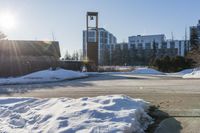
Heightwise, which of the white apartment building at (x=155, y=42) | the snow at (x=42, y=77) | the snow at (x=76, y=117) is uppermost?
the white apartment building at (x=155, y=42)

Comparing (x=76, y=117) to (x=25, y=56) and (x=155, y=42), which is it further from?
(x=155, y=42)

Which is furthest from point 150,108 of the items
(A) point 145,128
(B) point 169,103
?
(A) point 145,128

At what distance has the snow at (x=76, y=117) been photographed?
836 cm

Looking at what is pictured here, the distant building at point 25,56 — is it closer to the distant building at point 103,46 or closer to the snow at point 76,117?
the snow at point 76,117

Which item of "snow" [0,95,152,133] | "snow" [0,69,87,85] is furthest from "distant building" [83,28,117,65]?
"snow" [0,95,152,133]

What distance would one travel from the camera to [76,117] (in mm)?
9094

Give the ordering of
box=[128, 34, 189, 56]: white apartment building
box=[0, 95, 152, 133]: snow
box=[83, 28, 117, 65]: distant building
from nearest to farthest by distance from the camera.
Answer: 1. box=[0, 95, 152, 133]: snow
2. box=[83, 28, 117, 65]: distant building
3. box=[128, 34, 189, 56]: white apartment building

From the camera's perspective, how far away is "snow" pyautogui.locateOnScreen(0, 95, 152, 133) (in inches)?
329

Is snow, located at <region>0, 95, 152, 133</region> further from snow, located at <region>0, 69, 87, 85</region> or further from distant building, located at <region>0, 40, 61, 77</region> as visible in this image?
distant building, located at <region>0, 40, 61, 77</region>

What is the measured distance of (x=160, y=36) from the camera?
473 ft

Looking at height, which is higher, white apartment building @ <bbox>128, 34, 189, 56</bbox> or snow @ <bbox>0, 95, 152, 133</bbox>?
white apartment building @ <bbox>128, 34, 189, 56</bbox>

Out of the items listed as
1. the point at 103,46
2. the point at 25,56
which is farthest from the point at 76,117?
the point at 103,46

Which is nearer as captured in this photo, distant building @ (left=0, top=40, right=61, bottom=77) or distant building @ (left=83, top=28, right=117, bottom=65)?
distant building @ (left=0, top=40, right=61, bottom=77)

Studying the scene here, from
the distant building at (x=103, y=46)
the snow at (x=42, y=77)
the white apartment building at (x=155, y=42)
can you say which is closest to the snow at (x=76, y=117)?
the snow at (x=42, y=77)
